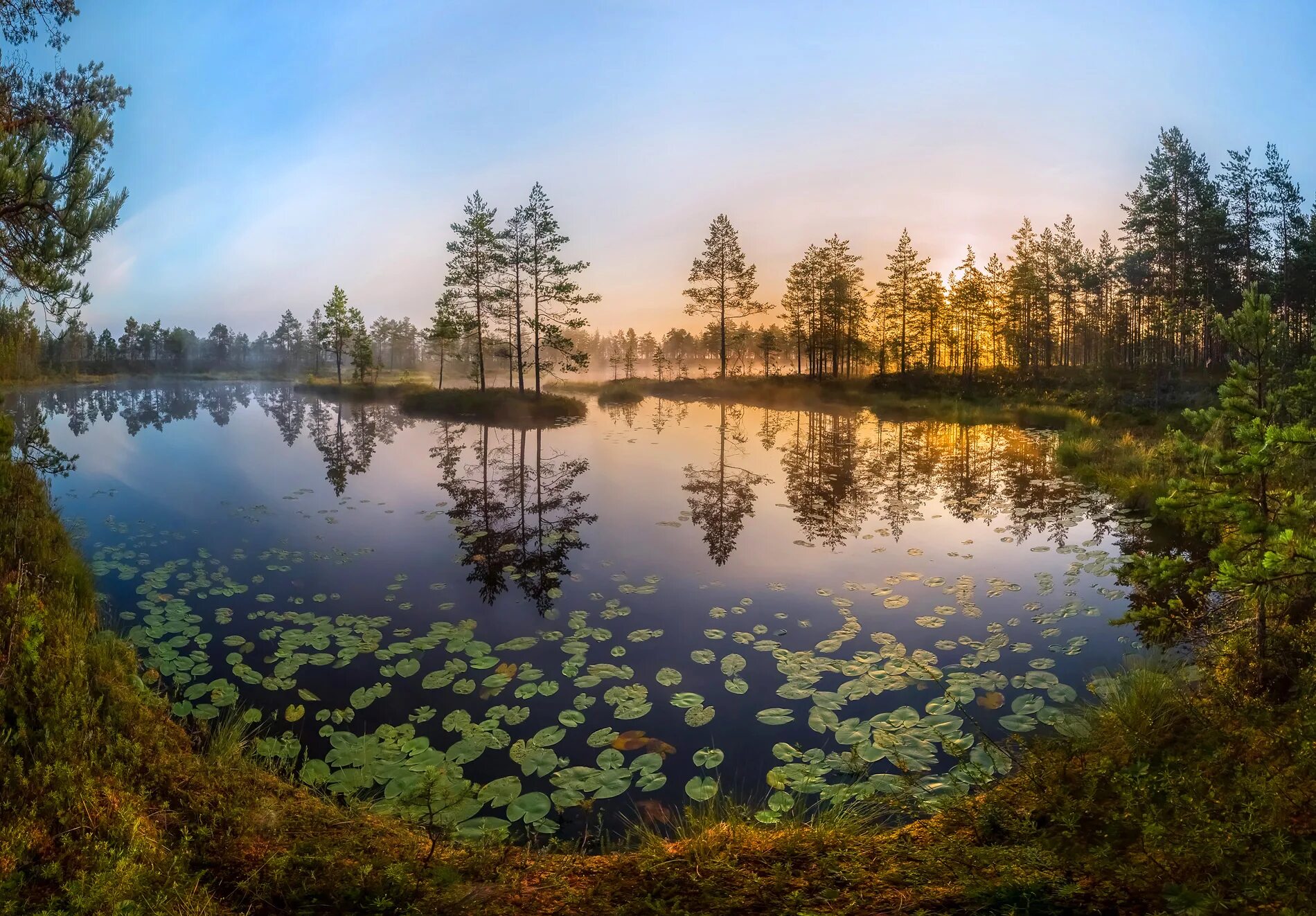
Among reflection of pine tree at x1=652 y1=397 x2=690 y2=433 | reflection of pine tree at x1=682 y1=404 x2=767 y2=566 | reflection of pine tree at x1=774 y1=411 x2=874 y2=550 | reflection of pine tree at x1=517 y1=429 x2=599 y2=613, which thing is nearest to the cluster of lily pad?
reflection of pine tree at x1=517 y1=429 x2=599 y2=613

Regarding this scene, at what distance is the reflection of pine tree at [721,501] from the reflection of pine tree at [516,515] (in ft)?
7.99

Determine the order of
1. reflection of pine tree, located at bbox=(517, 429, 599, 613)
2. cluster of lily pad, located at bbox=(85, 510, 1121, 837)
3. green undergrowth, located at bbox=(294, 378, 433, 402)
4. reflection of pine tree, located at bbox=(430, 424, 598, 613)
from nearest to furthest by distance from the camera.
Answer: cluster of lily pad, located at bbox=(85, 510, 1121, 837) → reflection of pine tree, located at bbox=(517, 429, 599, 613) → reflection of pine tree, located at bbox=(430, 424, 598, 613) → green undergrowth, located at bbox=(294, 378, 433, 402)

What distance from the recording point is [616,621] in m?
7.66

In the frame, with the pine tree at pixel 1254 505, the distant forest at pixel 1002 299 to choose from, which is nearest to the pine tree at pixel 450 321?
the distant forest at pixel 1002 299

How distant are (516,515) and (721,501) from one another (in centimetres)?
483

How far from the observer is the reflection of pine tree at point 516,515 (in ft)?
30.6

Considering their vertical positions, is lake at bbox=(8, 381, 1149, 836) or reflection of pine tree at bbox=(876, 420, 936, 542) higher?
reflection of pine tree at bbox=(876, 420, 936, 542)

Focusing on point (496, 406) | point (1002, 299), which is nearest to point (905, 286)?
point (1002, 299)

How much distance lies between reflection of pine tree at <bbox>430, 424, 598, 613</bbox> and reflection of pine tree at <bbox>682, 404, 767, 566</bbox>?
2435 mm

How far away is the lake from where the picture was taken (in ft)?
16.1

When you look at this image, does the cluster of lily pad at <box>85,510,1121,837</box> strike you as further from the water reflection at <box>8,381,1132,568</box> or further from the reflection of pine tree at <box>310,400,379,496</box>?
the reflection of pine tree at <box>310,400,379,496</box>

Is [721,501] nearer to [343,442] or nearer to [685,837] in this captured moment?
[685,837]

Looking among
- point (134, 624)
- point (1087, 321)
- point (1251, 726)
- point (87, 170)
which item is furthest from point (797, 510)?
point (1087, 321)

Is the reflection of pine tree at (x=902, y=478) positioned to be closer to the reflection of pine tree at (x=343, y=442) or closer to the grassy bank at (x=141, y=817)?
the grassy bank at (x=141, y=817)
